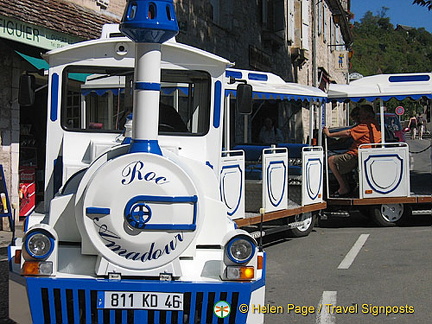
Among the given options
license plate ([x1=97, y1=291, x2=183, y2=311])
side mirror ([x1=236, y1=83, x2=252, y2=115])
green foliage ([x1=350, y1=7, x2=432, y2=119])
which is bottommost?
license plate ([x1=97, y1=291, x2=183, y2=311])

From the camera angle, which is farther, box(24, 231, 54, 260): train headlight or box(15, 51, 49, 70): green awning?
box(15, 51, 49, 70): green awning

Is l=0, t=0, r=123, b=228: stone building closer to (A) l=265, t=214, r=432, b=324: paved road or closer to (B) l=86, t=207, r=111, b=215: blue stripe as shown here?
(A) l=265, t=214, r=432, b=324: paved road

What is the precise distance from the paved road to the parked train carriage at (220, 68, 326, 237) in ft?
1.66

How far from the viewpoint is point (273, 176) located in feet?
32.5

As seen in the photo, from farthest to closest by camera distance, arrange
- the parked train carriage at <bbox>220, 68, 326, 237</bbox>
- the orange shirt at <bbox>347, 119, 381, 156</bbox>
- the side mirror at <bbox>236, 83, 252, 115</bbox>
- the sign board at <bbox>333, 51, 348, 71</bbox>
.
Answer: the sign board at <bbox>333, 51, 348, 71</bbox> → the orange shirt at <bbox>347, 119, 381, 156</bbox> → the parked train carriage at <bbox>220, 68, 326, 237</bbox> → the side mirror at <bbox>236, 83, 252, 115</bbox>

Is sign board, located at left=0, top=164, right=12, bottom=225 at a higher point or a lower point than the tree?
lower

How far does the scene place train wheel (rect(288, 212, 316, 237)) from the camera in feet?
35.5

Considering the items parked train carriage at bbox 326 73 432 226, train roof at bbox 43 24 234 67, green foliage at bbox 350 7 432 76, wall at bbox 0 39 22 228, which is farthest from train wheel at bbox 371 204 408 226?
green foliage at bbox 350 7 432 76

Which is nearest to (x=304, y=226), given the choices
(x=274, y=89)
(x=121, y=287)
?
(x=274, y=89)

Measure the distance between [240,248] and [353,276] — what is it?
374 cm

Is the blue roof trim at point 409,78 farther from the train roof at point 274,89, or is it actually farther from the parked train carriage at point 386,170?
the train roof at point 274,89

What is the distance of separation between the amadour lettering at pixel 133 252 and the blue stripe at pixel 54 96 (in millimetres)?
1753

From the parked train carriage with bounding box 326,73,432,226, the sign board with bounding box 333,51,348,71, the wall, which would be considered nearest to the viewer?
the wall

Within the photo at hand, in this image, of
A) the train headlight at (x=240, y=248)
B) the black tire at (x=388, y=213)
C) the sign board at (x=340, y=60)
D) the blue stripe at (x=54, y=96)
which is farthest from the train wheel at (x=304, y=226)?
the sign board at (x=340, y=60)
